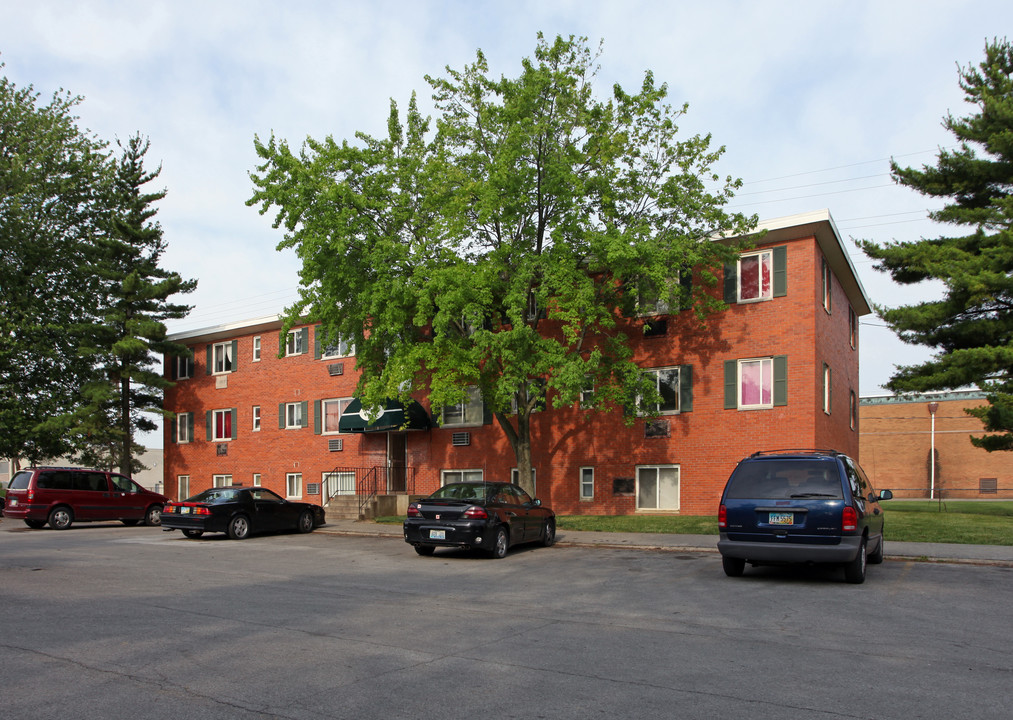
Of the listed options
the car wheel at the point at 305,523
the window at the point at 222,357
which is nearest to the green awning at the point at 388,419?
the car wheel at the point at 305,523

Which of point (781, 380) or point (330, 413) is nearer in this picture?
point (781, 380)

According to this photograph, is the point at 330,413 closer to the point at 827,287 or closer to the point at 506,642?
the point at 827,287

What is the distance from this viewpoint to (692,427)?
23.4 m

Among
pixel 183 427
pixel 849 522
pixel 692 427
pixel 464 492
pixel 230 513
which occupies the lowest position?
pixel 230 513

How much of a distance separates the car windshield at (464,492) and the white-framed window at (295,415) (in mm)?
18804

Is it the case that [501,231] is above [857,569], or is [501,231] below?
above

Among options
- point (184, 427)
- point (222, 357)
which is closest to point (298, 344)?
point (222, 357)

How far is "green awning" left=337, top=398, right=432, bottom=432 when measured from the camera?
92.8ft

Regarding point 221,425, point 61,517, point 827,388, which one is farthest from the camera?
point 221,425

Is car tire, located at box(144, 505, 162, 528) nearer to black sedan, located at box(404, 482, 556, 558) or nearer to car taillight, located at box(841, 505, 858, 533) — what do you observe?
black sedan, located at box(404, 482, 556, 558)

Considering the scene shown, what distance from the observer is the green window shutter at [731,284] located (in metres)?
22.8

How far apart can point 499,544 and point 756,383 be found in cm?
1073

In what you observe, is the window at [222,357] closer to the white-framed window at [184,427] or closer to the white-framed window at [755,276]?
the white-framed window at [184,427]

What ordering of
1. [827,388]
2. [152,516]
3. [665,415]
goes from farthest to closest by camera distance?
[152,516] < [665,415] < [827,388]
